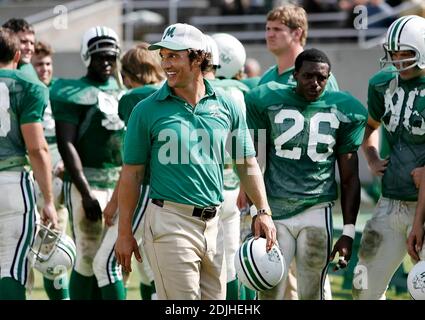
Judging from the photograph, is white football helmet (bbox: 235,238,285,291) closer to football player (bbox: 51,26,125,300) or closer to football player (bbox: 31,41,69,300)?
football player (bbox: 51,26,125,300)

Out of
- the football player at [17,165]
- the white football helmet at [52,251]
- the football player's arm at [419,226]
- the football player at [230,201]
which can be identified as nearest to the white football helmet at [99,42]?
the football player at [230,201]

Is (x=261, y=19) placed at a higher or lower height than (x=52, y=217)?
higher

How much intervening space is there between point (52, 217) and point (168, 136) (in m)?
1.54

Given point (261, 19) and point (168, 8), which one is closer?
point (261, 19)

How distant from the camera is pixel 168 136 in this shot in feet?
17.1

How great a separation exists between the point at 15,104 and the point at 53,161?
2088mm

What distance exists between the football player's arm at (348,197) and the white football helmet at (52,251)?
1.80 meters

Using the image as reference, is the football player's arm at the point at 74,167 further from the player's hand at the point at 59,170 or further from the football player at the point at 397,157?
the football player at the point at 397,157

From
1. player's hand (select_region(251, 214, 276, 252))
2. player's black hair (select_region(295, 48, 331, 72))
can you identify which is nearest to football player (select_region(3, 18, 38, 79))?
player's black hair (select_region(295, 48, 331, 72))

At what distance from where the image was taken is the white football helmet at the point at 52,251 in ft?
21.9

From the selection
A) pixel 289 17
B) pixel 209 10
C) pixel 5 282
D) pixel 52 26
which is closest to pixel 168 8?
pixel 209 10

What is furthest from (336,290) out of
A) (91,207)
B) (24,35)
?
(24,35)

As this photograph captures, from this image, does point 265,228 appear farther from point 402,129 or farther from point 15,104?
point 15,104
